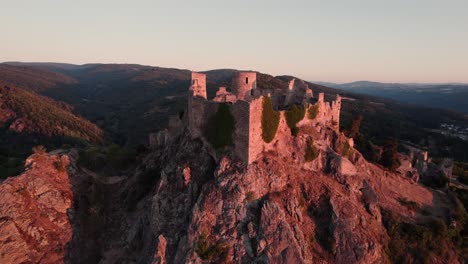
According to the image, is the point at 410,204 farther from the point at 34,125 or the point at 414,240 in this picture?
the point at 34,125

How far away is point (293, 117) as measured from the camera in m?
37.6

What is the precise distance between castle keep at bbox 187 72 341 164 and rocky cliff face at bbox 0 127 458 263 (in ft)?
5.63

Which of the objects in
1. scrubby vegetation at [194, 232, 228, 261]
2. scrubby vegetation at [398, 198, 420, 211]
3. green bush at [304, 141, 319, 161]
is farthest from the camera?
scrubby vegetation at [398, 198, 420, 211]

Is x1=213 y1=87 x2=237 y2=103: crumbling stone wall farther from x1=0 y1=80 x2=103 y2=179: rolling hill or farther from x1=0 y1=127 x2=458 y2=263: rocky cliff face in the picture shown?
x1=0 y1=80 x2=103 y2=179: rolling hill

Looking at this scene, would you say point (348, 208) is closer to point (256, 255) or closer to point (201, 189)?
point (256, 255)

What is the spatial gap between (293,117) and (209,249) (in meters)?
18.1

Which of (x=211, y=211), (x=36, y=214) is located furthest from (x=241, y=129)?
(x=36, y=214)

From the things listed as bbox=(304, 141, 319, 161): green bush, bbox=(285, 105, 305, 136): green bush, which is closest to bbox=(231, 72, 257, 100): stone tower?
bbox=(285, 105, 305, 136): green bush

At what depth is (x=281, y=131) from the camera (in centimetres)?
3631

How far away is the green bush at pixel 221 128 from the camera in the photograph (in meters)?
34.3

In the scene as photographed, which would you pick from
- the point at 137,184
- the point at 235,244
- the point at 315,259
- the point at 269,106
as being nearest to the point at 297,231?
the point at 315,259

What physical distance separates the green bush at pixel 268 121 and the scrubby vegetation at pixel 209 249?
12.2m

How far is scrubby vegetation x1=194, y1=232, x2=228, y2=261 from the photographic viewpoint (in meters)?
29.6

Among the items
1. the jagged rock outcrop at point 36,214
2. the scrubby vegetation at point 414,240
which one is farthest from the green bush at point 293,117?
the jagged rock outcrop at point 36,214
